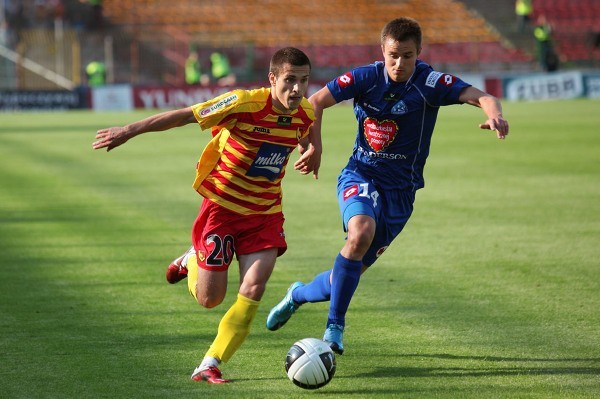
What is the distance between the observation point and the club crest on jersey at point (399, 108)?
6.72m

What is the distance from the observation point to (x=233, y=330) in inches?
228

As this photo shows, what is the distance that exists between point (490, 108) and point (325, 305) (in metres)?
2.32

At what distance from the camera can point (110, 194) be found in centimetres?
1460

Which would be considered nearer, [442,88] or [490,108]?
[490,108]

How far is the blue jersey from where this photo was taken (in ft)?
22.0

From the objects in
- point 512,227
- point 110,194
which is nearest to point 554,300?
point 512,227

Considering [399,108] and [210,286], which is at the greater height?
[399,108]

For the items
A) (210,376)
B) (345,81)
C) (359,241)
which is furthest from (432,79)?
(210,376)

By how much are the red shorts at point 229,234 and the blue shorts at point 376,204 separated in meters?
0.51

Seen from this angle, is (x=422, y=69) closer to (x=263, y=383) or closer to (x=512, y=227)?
(x=263, y=383)

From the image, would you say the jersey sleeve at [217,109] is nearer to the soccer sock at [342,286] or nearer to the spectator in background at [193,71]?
the soccer sock at [342,286]

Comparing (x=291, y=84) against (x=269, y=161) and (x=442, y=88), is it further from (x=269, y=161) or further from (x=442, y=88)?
(x=442, y=88)

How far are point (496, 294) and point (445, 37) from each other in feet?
127

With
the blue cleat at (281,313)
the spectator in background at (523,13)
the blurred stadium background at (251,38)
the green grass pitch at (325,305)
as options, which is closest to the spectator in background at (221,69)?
the blurred stadium background at (251,38)
